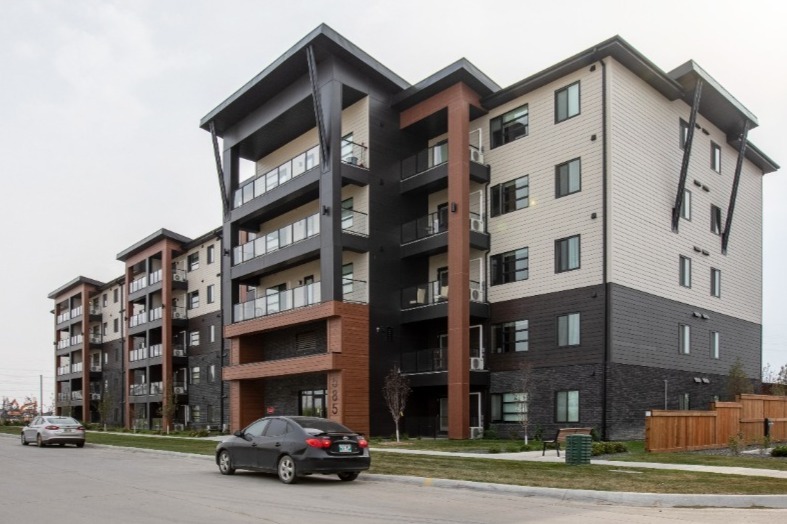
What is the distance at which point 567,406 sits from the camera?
2891 centimetres

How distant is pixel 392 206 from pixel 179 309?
27593 mm

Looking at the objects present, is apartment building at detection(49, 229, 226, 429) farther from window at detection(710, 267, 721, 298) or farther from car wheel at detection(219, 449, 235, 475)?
car wheel at detection(219, 449, 235, 475)

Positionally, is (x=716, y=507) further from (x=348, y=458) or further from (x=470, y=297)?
(x=470, y=297)

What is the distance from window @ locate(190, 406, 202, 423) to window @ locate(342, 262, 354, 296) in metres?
23.1

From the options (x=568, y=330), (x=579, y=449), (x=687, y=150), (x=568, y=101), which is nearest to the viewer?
(x=579, y=449)

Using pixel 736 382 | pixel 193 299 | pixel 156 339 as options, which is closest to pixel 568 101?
pixel 736 382

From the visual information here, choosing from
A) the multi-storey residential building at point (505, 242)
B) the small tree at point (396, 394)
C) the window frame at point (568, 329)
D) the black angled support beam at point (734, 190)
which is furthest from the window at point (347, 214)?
the black angled support beam at point (734, 190)

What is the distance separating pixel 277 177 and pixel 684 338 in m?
20.5

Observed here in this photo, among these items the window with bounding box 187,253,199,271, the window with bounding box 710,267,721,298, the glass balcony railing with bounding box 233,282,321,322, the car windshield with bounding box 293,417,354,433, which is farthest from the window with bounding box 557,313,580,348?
the window with bounding box 187,253,199,271

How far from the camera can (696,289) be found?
111 feet

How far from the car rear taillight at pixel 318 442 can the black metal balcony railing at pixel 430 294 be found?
17.2 meters

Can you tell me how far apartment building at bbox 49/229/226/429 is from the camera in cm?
5284

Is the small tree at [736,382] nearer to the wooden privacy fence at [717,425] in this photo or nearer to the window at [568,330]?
the wooden privacy fence at [717,425]

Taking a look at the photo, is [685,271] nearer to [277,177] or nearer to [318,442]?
[277,177]
